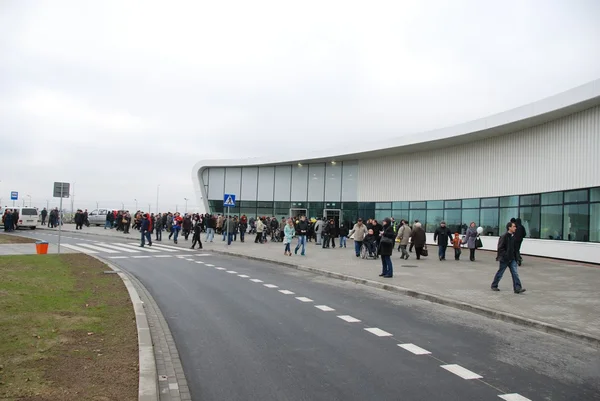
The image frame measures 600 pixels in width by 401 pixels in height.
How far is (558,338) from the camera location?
775cm

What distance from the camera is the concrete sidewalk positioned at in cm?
877

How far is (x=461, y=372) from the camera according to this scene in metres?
5.75

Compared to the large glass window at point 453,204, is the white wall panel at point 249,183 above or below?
above

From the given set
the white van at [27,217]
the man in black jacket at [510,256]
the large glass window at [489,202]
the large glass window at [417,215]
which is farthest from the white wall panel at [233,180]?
the man in black jacket at [510,256]

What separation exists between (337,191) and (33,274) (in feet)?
94.1

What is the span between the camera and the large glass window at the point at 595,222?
60.6ft

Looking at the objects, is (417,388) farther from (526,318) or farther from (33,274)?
(33,274)

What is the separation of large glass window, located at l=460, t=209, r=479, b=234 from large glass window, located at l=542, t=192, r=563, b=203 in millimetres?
5416

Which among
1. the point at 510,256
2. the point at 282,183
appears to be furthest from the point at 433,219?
the point at 510,256

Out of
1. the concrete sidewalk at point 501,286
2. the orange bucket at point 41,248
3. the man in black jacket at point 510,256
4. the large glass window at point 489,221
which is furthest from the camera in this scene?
the large glass window at point 489,221

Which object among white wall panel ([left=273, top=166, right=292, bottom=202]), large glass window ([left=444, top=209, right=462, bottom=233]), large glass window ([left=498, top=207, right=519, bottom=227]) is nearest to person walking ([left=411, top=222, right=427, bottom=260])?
large glass window ([left=498, top=207, right=519, bottom=227])

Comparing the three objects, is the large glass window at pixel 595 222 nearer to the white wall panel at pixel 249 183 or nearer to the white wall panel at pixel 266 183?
the white wall panel at pixel 266 183

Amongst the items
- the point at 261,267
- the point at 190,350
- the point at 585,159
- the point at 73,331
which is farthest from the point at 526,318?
the point at 585,159

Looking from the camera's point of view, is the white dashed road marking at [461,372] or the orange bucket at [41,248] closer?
the white dashed road marking at [461,372]
